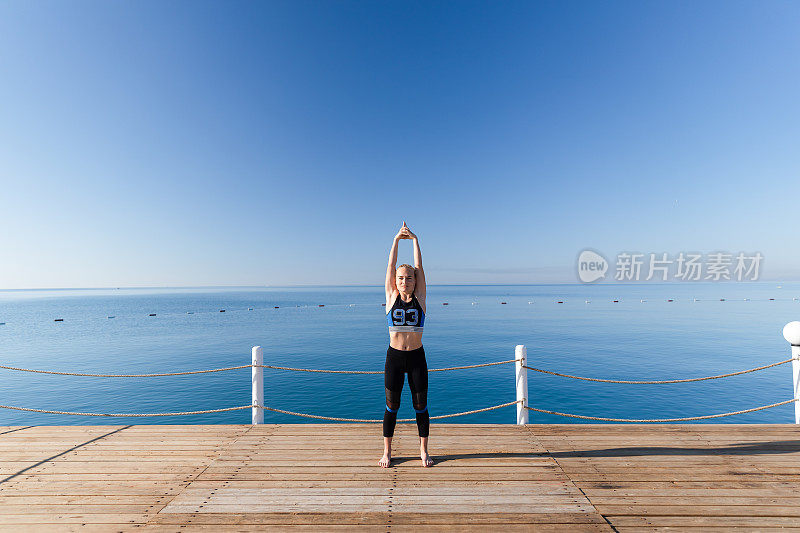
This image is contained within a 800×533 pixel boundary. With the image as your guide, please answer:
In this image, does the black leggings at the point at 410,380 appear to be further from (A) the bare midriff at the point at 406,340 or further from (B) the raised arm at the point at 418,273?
(B) the raised arm at the point at 418,273

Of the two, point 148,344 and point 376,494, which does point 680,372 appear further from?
point 148,344

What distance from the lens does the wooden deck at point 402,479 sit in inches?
131

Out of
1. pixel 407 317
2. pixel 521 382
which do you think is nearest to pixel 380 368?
pixel 521 382

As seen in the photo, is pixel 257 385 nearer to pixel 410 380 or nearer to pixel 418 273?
pixel 410 380

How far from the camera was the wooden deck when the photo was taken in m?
3.34

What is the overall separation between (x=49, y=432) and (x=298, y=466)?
4.43 meters

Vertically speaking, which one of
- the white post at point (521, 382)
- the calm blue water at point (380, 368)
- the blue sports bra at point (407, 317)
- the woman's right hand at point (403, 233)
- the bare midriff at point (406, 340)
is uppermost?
the woman's right hand at point (403, 233)

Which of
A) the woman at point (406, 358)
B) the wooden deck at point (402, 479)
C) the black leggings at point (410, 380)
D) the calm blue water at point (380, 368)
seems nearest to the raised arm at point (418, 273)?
the woman at point (406, 358)

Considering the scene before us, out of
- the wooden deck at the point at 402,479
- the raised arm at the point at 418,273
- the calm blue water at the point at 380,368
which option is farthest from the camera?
the calm blue water at the point at 380,368

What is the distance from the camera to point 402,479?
13.4ft

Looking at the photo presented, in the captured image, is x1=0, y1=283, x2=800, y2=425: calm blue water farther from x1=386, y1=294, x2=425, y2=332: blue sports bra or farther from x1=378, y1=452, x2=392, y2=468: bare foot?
x1=386, y1=294, x2=425, y2=332: blue sports bra

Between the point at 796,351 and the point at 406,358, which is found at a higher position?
the point at 406,358

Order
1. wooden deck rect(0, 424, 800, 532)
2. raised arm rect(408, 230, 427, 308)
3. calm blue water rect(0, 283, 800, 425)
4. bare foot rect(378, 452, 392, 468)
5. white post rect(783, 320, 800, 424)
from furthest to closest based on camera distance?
1. calm blue water rect(0, 283, 800, 425)
2. white post rect(783, 320, 800, 424)
3. raised arm rect(408, 230, 427, 308)
4. bare foot rect(378, 452, 392, 468)
5. wooden deck rect(0, 424, 800, 532)

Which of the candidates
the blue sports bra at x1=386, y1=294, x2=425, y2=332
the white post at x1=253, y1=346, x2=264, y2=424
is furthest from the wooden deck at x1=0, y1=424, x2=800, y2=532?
the blue sports bra at x1=386, y1=294, x2=425, y2=332
